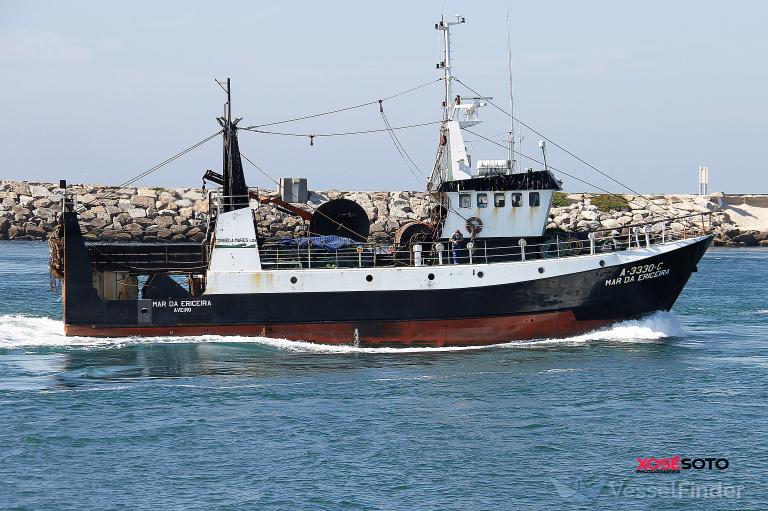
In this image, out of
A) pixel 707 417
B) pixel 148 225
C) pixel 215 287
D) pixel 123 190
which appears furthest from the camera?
pixel 123 190

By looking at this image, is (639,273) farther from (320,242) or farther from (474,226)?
(320,242)

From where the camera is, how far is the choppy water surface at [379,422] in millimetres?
19234

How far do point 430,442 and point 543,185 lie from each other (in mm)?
13737

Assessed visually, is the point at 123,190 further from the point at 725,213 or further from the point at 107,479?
the point at 107,479

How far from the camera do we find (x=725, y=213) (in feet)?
300

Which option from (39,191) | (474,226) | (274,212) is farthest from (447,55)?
(39,191)

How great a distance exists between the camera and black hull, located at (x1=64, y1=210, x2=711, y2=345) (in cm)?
3155

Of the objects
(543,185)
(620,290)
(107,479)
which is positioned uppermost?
(543,185)

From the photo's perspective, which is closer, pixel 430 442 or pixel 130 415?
pixel 430 442

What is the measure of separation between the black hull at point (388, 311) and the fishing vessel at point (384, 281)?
3 cm

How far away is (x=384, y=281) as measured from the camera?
31469 mm

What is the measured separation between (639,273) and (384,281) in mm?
7951

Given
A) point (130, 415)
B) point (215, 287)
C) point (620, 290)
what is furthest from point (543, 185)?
point (130, 415)

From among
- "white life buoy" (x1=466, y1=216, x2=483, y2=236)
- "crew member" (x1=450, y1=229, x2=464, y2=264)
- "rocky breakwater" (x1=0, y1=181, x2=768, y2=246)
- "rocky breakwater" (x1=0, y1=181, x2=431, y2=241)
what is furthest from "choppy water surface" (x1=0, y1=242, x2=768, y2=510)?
"rocky breakwater" (x1=0, y1=181, x2=768, y2=246)
